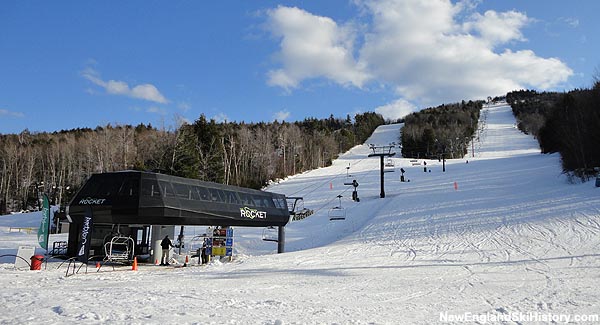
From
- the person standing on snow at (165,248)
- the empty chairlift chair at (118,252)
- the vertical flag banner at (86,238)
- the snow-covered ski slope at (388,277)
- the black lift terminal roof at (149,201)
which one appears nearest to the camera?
the snow-covered ski slope at (388,277)

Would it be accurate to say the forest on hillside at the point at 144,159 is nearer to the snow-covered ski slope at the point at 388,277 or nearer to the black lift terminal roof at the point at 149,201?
the snow-covered ski slope at the point at 388,277

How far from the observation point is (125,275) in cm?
1540

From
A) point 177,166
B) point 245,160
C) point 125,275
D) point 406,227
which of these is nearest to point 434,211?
point 406,227

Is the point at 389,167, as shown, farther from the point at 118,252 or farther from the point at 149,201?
the point at 149,201

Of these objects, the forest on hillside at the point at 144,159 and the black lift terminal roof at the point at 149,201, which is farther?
the forest on hillside at the point at 144,159

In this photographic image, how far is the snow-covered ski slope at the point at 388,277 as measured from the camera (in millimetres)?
8656

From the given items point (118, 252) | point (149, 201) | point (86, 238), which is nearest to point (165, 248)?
point (149, 201)

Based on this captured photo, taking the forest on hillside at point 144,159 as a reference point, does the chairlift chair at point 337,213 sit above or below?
below

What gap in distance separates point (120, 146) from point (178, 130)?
13276 millimetres

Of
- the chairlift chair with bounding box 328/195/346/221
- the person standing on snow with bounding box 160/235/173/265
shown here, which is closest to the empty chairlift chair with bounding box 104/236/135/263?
the person standing on snow with bounding box 160/235/173/265

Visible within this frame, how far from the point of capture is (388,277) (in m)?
13.6

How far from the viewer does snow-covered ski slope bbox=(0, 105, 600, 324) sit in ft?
28.4

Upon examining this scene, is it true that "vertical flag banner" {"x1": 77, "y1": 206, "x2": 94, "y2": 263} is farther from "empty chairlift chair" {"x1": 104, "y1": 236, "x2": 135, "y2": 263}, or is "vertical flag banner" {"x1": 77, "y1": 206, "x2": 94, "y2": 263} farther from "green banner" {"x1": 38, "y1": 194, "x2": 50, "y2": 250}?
"green banner" {"x1": 38, "y1": 194, "x2": 50, "y2": 250}

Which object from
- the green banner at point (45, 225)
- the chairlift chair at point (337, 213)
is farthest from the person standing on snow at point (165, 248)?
the chairlift chair at point (337, 213)
